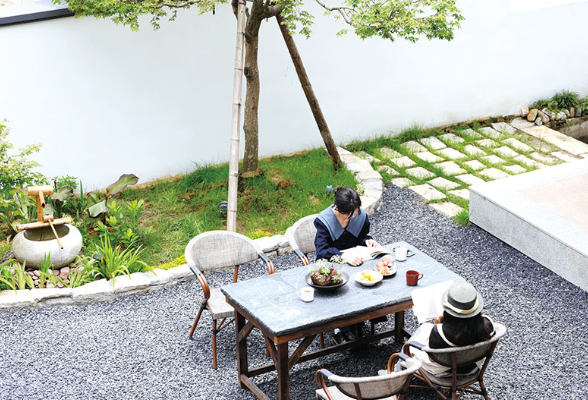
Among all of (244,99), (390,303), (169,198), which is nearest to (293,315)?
(390,303)

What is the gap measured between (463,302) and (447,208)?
3919 mm

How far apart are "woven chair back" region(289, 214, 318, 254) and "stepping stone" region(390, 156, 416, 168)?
336cm

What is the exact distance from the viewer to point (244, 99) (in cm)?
888

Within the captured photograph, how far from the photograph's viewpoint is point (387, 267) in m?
5.20

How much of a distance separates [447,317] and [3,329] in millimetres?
3979

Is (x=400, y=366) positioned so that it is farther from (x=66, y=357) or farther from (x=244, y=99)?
(x=244, y=99)

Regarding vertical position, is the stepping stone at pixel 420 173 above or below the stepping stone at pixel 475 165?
above

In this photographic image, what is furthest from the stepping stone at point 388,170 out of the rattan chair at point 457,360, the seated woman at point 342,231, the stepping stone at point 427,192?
the rattan chair at point 457,360

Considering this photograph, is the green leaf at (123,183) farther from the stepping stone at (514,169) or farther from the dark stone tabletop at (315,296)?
the stepping stone at (514,169)

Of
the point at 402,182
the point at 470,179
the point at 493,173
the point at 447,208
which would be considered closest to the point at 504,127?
the point at 493,173

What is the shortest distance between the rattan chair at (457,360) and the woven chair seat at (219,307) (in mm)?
1535

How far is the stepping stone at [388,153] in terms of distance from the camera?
940cm

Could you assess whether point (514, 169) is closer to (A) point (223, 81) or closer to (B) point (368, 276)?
(A) point (223, 81)

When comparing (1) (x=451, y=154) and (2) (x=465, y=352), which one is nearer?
(2) (x=465, y=352)
